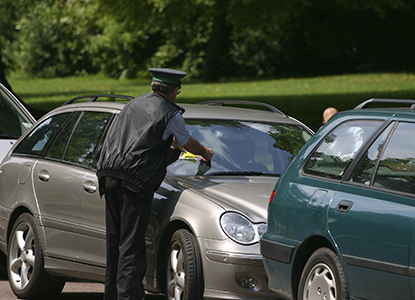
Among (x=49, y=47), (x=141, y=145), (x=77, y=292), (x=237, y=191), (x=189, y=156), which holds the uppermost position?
(x=141, y=145)

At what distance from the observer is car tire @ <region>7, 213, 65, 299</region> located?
621 cm

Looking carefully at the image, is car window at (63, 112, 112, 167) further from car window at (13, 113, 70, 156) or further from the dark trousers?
the dark trousers

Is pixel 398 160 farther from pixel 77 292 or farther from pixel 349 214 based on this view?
pixel 77 292

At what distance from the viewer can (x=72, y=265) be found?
591 centimetres

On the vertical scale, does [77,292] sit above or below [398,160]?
below

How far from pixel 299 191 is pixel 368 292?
90 centimetres

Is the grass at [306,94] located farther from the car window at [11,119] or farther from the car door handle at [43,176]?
the car door handle at [43,176]

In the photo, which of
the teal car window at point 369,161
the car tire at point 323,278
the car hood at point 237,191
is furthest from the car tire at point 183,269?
the teal car window at point 369,161

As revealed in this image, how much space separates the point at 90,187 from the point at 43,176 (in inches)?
30.1

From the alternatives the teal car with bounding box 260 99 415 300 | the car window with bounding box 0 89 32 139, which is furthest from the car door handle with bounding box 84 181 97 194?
the car window with bounding box 0 89 32 139

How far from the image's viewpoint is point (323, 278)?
4.24 meters

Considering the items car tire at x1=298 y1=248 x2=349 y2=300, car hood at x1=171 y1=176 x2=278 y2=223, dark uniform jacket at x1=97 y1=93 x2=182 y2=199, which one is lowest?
car tire at x1=298 y1=248 x2=349 y2=300

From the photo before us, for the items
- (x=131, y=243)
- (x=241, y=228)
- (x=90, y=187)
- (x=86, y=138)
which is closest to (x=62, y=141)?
(x=86, y=138)

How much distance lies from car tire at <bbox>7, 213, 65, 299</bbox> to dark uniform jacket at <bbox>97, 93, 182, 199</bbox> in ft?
4.80
